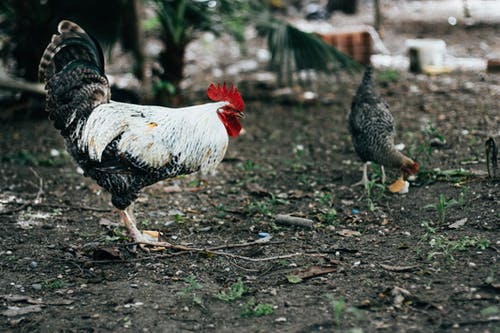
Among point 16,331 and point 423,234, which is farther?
point 423,234

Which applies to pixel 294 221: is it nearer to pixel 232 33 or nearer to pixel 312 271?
pixel 312 271

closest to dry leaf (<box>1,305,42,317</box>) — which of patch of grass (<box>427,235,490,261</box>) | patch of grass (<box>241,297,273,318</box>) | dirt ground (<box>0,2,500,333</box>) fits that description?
dirt ground (<box>0,2,500,333</box>)

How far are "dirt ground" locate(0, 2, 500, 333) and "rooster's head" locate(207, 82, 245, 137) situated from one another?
97 centimetres

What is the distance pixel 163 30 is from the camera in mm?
9102

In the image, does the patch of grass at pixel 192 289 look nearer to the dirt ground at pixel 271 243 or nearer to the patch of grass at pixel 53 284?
the dirt ground at pixel 271 243

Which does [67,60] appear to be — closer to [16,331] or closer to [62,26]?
[62,26]

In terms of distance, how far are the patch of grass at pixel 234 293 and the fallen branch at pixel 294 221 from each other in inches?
47.5

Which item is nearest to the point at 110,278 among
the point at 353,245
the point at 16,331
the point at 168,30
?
the point at 16,331

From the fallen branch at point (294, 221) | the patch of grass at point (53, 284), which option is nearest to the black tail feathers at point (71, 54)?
the patch of grass at point (53, 284)

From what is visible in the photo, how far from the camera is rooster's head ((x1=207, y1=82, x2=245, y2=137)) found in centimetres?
534

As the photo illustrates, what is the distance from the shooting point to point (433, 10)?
15.6 m

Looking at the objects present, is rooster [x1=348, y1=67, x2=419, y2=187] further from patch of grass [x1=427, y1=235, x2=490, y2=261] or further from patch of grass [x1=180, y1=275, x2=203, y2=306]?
patch of grass [x1=180, y1=275, x2=203, y2=306]

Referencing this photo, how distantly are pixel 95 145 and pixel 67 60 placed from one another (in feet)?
3.00

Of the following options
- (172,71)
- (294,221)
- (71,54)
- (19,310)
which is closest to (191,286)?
(19,310)
